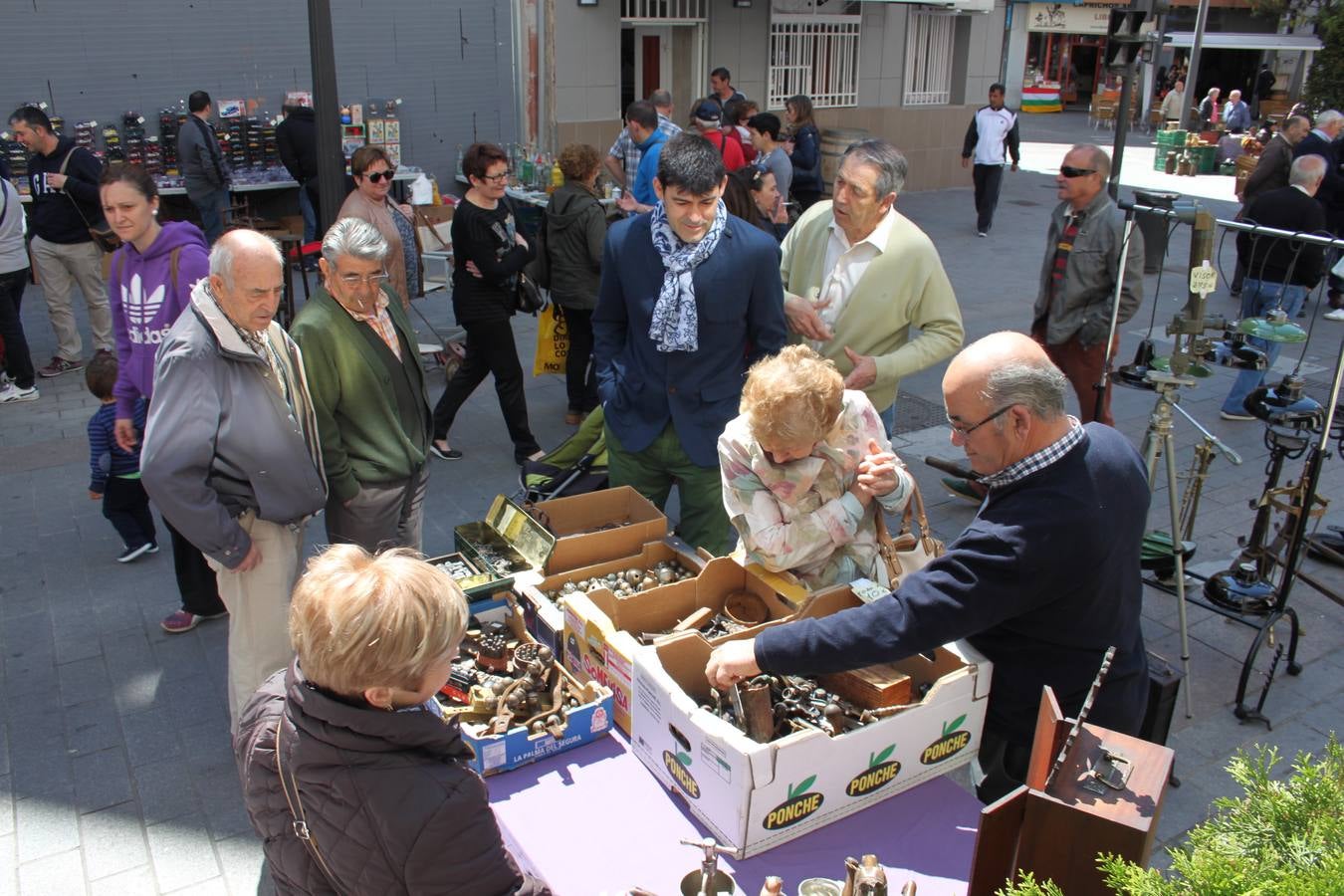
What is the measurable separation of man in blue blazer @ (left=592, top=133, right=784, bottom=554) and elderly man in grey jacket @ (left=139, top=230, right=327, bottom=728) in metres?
1.15

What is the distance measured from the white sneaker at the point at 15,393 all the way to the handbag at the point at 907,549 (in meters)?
6.82

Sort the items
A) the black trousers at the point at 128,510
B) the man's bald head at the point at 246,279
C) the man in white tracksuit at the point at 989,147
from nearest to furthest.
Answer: the man's bald head at the point at 246,279 → the black trousers at the point at 128,510 → the man in white tracksuit at the point at 989,147

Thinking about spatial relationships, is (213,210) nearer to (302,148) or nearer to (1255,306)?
(302,148)

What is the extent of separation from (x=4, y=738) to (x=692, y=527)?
2746 millimetres

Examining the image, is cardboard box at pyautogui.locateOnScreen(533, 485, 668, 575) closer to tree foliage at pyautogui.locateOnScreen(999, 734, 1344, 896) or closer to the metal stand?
the metal stand

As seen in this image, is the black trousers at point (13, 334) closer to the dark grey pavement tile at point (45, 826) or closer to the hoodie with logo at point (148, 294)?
the hoodie with logo at point (148, 294)

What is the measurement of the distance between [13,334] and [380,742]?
692 cm

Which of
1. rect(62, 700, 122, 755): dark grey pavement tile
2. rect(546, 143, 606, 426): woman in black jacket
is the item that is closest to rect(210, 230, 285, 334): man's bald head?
rect(62, 700, 122, 755): dark grey pavement tile

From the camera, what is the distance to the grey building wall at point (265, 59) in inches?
388

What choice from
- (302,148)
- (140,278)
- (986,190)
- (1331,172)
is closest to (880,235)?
(140,278)

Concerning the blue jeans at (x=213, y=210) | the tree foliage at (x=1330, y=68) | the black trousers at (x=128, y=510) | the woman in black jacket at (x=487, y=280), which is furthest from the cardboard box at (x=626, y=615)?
the tree foliage at (x=1330, y=68)

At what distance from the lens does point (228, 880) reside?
3209 mm

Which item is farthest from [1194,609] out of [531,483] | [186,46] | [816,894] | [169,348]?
[186,46]

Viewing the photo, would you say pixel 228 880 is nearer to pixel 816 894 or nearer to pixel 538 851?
pixel 538 851
